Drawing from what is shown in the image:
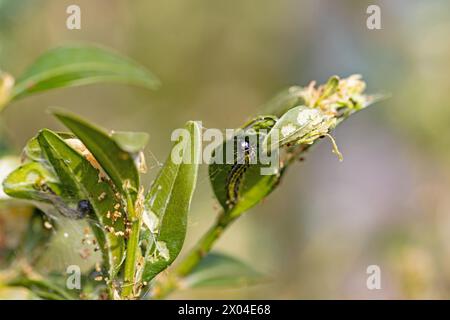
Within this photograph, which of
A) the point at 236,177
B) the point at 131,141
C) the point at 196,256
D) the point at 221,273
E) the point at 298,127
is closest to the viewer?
the point at 131,141

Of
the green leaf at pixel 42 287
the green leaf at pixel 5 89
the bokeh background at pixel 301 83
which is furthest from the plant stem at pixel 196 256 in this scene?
the bokeh background at pixel 301 83

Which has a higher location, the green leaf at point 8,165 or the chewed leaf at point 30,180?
the green leaf at point 8,165

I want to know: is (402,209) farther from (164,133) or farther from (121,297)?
(121,297)

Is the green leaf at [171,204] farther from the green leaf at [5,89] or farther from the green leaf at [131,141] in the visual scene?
the green leaf at [5,89]

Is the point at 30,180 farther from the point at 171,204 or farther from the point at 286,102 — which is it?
the point at 286,102

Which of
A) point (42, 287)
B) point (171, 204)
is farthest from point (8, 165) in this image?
point (171, 204)

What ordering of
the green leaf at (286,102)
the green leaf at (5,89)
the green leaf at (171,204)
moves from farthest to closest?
the green leaf at (5,89) < the green leaf at (286,102) < the green leaf at (171,204)
